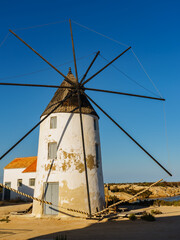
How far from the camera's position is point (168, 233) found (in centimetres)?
1010

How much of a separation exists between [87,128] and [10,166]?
75.0 feet

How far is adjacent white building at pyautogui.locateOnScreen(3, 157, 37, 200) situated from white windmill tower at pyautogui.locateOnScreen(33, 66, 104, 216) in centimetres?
1533

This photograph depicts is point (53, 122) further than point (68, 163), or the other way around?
point (53, 122)

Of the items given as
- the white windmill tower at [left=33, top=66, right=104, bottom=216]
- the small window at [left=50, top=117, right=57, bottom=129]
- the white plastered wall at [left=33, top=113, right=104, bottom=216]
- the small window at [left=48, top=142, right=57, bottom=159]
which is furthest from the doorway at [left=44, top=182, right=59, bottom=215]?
the small window at [left=50, top=117, right=57, bottom=129]

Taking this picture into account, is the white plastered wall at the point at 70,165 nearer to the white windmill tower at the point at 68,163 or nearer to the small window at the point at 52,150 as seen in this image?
the white windmill tower at the point at 68,163

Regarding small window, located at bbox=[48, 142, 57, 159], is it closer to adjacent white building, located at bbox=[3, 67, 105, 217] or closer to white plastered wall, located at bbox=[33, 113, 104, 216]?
adjacent white building, located at bbox=[3, 67, 105, 217]

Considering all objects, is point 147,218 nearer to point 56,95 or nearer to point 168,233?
point 168,233

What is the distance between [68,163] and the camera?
15914 mm

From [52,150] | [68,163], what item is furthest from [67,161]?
[52,150]

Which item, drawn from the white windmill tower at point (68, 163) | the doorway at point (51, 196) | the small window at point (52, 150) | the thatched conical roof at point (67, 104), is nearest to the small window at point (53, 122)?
the white windmill tower at point (68, 163)

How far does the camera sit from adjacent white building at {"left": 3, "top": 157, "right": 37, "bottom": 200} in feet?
101

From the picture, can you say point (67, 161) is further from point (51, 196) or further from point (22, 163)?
point (22, 163)

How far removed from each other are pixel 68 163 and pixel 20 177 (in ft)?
63.4

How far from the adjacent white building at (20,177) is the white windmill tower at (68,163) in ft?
50.3
